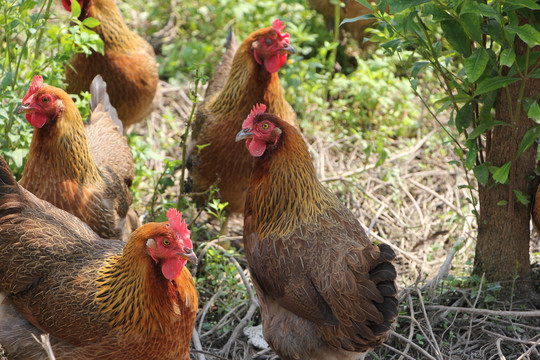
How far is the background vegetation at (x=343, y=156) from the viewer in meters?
3.88

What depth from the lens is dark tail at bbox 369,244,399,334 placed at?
304 cm

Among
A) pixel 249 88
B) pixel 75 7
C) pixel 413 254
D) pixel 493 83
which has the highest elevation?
pixel 75 7

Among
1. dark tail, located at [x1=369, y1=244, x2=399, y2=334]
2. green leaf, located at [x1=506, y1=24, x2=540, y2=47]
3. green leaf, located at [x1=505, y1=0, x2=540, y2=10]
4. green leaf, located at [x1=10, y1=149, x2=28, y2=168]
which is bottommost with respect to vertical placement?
dark tail, located at [x1=369, y1=244, x2=399, y2=334]

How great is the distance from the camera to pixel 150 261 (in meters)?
3.00

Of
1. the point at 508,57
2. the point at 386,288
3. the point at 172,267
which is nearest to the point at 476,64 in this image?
the point at 508,57

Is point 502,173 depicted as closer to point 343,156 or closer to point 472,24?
point 472,24

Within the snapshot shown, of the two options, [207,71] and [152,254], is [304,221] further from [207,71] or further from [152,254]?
[207,71]

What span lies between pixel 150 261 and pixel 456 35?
2.08m

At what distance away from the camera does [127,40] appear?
526 centimetres

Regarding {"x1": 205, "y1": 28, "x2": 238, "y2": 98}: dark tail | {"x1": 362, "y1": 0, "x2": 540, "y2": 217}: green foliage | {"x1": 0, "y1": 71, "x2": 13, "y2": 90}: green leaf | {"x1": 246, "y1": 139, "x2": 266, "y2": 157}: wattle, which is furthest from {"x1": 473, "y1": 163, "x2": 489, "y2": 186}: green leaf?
{"x1": 0, "y1": 71, "x2": 13, "y2": 90}: green leaf

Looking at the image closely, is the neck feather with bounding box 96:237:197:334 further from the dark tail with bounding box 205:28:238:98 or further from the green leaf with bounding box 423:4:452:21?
the dark tail with bounding box 205:28:238:98

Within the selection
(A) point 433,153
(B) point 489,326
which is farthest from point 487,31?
(A) point 433,153

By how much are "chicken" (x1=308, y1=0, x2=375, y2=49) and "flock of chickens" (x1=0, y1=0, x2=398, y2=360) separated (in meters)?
3.34

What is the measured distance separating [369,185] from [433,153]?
0.89 metres
